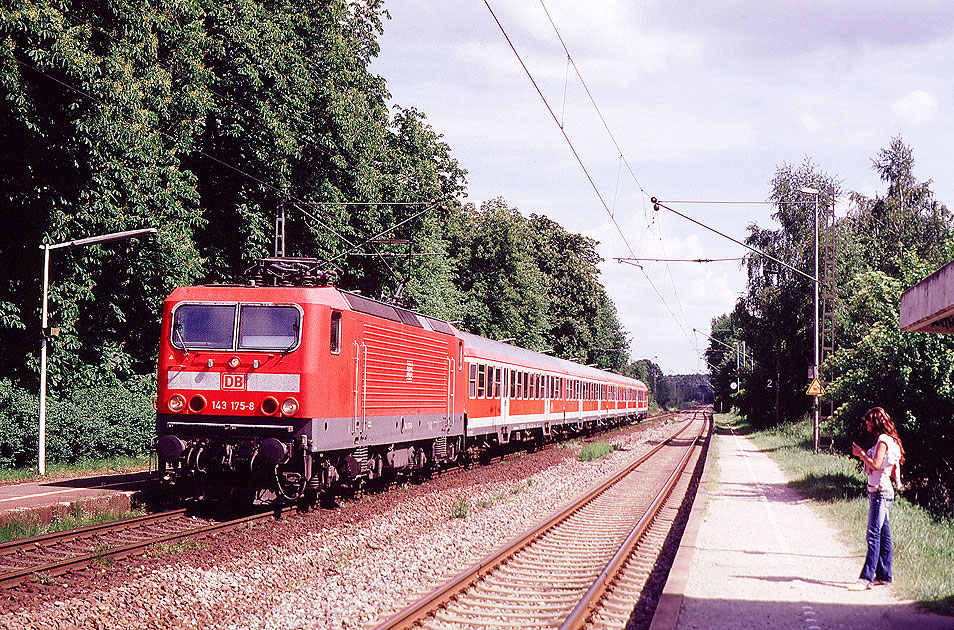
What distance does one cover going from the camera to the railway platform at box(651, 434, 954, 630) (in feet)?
26.1

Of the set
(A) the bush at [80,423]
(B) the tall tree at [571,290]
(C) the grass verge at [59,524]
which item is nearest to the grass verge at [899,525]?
(C) the grass verge at [59,524]

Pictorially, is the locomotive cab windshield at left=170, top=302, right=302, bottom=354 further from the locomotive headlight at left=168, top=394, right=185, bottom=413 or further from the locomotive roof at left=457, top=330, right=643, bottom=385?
the locomotive roof at left=457, top=330, right=643, bottom=385

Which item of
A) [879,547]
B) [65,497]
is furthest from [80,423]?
[879,547]

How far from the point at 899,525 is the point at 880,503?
14.2 ft

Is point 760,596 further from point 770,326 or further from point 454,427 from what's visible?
point 770,326

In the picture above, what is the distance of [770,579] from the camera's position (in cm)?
989

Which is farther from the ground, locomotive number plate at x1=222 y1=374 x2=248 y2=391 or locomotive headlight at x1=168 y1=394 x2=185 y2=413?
locomotive number plate at x1=222 y1=374 x2=248 y2=391

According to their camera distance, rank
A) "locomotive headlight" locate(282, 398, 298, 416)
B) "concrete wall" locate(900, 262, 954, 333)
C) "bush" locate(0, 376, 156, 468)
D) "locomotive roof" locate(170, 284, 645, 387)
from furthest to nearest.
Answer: "bush" locate(0, 376, 156, 468) → "locomotive roof" locate(170, 284, 645, 387) → "locomotive headlight" locate(282, 398, 298, 416) → "concrete wall" locate(900, 262, 954, 333)

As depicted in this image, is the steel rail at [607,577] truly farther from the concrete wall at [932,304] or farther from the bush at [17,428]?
the bush at [17,428]

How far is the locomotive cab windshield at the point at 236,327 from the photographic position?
13469mm

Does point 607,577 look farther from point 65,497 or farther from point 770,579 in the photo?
point 65,497

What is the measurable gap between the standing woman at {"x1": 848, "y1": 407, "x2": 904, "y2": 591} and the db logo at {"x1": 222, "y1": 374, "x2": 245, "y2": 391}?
853 cm

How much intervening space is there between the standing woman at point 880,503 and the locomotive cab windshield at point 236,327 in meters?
7.94

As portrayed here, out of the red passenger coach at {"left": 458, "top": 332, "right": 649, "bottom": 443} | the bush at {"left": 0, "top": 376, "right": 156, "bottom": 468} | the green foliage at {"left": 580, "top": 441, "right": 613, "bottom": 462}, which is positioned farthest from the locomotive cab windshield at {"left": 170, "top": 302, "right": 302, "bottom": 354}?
the green foliage at {"left": 580, "top": 441, "right": 613, "bottom": 462}
